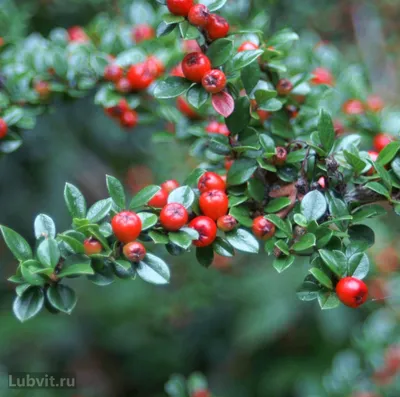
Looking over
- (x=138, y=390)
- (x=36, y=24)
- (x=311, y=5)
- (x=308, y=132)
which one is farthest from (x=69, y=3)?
(x=138, y=390)

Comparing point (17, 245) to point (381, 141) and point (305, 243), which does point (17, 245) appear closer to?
point (305, 243)

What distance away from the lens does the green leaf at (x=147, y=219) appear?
112 centimetres

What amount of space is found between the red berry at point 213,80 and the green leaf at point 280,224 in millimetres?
279

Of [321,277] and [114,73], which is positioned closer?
[321,277]

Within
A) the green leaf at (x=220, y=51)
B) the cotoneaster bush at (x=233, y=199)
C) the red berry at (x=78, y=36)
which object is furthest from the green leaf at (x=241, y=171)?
the red berry at (x=78, y=36)

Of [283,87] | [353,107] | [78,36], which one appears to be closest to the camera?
[283,87]

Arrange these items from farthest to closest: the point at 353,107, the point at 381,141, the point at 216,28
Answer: the point at 353,107, the point at 381,141, the point at 216,28

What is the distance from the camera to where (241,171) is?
4.09 ft

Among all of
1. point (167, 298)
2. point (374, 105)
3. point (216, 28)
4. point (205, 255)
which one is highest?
point (216, 28)

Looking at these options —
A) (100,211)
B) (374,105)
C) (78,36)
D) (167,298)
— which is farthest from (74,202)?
(167,298)

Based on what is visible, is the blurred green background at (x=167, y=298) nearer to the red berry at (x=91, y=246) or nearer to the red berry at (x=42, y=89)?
the red berry at (x=42, y=89)

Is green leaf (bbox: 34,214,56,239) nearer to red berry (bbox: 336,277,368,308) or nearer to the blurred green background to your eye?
red berry (bbox: 336,277,368,308)

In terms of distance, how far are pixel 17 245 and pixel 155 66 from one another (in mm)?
782

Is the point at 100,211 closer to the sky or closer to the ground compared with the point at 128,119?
closer to the sky
